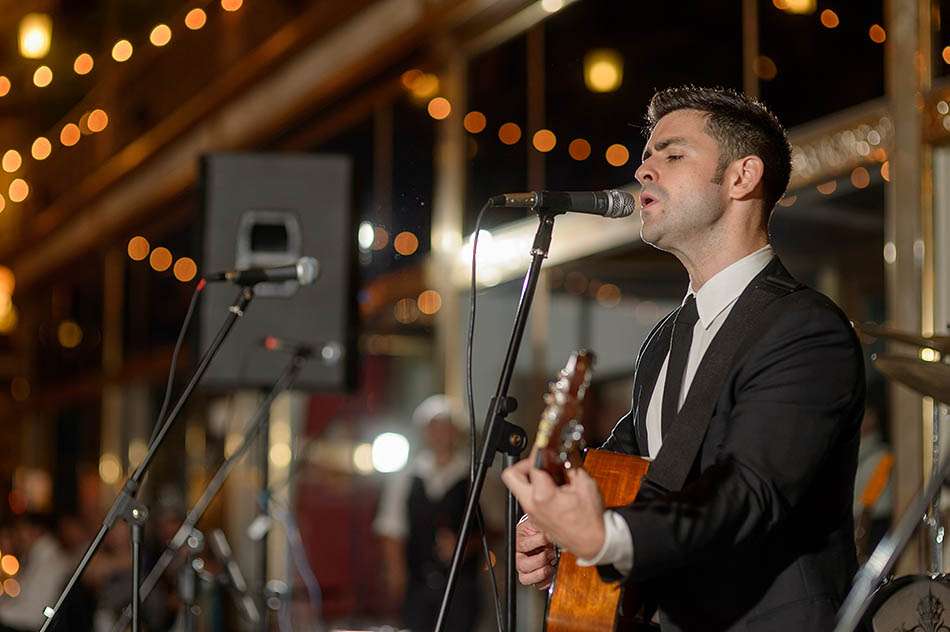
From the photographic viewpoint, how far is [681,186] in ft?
8.84

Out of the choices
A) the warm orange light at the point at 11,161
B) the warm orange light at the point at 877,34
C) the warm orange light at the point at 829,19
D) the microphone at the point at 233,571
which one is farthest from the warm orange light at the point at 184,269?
the warm orange light at the point at 877,34

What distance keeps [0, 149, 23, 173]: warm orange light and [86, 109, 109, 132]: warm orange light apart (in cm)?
332

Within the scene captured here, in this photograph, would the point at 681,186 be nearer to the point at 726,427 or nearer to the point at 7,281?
the point at 726,427

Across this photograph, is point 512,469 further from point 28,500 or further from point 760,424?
point 28,500

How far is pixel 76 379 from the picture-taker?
17750mm

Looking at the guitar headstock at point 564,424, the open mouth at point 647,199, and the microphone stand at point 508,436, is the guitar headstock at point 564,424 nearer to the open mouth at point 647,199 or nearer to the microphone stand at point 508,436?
the microphone stand at point 508,436

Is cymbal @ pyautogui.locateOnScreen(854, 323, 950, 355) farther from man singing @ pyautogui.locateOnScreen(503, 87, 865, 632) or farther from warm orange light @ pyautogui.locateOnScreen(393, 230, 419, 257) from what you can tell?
warm orange light @ pyautogui.locateOnScreen(393, 230, 419, 257)

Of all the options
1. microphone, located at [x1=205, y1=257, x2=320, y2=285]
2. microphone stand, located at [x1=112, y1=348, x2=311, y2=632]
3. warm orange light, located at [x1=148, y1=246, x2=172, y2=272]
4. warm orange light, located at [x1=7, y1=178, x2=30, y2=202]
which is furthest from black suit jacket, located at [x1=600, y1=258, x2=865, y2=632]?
warm orange light, located at [x1=7, y1=178, x2=30, y2=202]

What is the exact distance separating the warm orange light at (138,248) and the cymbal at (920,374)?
13.3 meters

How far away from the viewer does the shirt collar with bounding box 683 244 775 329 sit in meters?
2.66

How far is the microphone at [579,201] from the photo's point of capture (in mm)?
2742

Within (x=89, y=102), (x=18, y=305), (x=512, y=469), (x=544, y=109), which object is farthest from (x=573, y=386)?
(x=18, y=305)

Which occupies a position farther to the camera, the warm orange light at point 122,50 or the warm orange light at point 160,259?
the warm orange light at point 122,50

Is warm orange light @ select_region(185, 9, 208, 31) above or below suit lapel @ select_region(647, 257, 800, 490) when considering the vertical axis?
above
